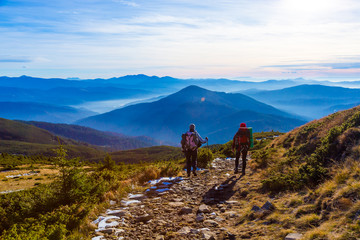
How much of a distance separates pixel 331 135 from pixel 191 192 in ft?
21.8

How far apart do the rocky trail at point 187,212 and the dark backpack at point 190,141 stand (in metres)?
2.23

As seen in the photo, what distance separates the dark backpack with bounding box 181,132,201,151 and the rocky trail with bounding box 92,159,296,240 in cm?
223

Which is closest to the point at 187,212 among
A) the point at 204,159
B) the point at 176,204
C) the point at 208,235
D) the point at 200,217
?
the point at 200,217

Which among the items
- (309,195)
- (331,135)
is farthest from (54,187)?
(331,135)

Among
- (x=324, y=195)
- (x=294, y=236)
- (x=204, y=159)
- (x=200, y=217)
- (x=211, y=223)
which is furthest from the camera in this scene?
(x=204, y=159)

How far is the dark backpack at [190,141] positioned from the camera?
494 inches

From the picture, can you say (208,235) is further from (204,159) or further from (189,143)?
(204,159)

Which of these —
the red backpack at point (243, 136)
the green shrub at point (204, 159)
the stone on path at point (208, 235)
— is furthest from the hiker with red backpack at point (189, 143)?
the stone on path at point (208, 235)

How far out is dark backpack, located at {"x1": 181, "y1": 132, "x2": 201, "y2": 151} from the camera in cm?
1254

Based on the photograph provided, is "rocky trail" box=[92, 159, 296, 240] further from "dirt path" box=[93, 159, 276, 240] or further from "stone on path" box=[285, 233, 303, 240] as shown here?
"stone on path" box=[285, 233, 303, 240]

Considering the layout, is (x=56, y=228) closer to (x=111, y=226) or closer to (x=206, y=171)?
(x=111, y=226)

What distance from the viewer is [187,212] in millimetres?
7191

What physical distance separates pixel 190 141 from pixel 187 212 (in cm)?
567

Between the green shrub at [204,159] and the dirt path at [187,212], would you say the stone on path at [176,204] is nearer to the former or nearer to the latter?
the dirt path at [187,212]
